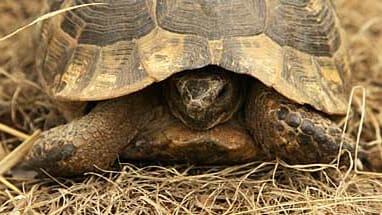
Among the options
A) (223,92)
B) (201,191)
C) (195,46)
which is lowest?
(201,191)

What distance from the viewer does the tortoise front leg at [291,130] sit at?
2613mm

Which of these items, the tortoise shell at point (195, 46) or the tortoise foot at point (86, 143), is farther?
the tortoise foot at point (86, 143)

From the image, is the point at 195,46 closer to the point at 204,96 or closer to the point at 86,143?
the point at 204,96

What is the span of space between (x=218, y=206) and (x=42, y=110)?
3.64 feet

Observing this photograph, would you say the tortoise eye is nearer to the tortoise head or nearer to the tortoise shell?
the tortoise head

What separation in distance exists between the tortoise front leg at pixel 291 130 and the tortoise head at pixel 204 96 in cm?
11

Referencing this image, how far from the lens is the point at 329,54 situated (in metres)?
2.89

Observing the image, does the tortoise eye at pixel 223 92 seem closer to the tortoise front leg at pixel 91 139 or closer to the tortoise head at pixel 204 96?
the tortoise head at pixel 204 96

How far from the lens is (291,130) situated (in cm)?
262

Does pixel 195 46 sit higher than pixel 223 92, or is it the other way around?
pixel 195 46

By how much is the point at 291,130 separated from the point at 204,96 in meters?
0.33

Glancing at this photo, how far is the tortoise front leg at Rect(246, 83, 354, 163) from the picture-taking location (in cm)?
261

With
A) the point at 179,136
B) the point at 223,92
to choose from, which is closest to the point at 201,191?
the point at 179,136

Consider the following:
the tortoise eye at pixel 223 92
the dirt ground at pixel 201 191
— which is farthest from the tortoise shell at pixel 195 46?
the dirt ground at pixel 201 191
